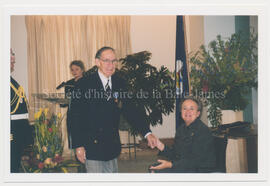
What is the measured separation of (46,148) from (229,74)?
6.98 ft

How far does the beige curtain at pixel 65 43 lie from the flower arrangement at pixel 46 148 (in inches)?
78.3

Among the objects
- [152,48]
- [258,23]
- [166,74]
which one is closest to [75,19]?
[152,48]

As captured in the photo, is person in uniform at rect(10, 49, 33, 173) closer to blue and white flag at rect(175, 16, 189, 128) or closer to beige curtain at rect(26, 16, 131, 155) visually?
blue and white flag at rect(175, 16, 189, 128)

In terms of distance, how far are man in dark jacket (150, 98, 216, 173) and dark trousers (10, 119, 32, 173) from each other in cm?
147

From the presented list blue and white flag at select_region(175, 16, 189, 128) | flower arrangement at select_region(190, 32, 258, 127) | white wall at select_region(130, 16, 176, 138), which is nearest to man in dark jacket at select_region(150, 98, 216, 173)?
flower arrangement at select_region(190, 32, 258, 127)

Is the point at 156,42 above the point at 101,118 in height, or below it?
above

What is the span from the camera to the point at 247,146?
367 centimetres

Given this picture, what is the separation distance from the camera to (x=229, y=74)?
3.73 m

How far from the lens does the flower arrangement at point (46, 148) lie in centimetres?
371

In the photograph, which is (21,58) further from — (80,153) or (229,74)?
(229,74)

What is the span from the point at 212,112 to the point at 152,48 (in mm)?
3000
